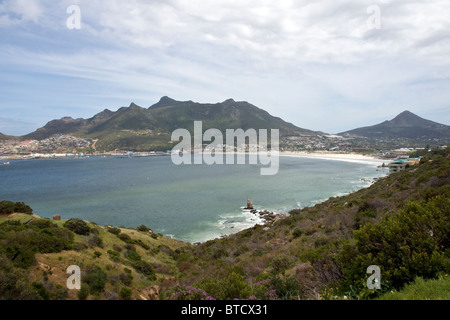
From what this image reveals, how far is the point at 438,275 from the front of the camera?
4.74 meters

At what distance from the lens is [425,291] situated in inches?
170

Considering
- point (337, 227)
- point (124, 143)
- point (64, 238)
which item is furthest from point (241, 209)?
point (124, 143)

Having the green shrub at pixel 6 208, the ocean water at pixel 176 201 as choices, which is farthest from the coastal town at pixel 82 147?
the green shrub at pixel 6 208

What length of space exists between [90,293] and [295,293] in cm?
746

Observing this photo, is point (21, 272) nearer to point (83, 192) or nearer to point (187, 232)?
point (187, 232)

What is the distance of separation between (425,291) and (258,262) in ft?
24.7

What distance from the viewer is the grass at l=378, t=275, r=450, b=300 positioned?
4148 millimetres

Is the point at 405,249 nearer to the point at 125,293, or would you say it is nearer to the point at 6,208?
the point at 125,293

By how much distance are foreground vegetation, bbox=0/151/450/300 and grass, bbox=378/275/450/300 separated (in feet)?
0.06

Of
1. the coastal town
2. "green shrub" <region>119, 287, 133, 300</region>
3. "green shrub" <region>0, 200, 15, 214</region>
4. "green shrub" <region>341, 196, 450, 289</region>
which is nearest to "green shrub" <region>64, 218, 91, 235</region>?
"green shrub" <region>0, 200, 15, 214</region>

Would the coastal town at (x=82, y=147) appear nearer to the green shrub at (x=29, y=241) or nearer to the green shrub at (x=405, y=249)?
the green shrub at (x=29, y=241)

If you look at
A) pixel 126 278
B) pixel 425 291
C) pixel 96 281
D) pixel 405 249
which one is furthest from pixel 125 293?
pixel 425 291

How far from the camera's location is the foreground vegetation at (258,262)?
17.3ft

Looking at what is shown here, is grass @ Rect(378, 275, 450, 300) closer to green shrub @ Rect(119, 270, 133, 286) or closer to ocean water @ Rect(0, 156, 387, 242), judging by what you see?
green shrub @ Rect(119, 270, 133, 286)
